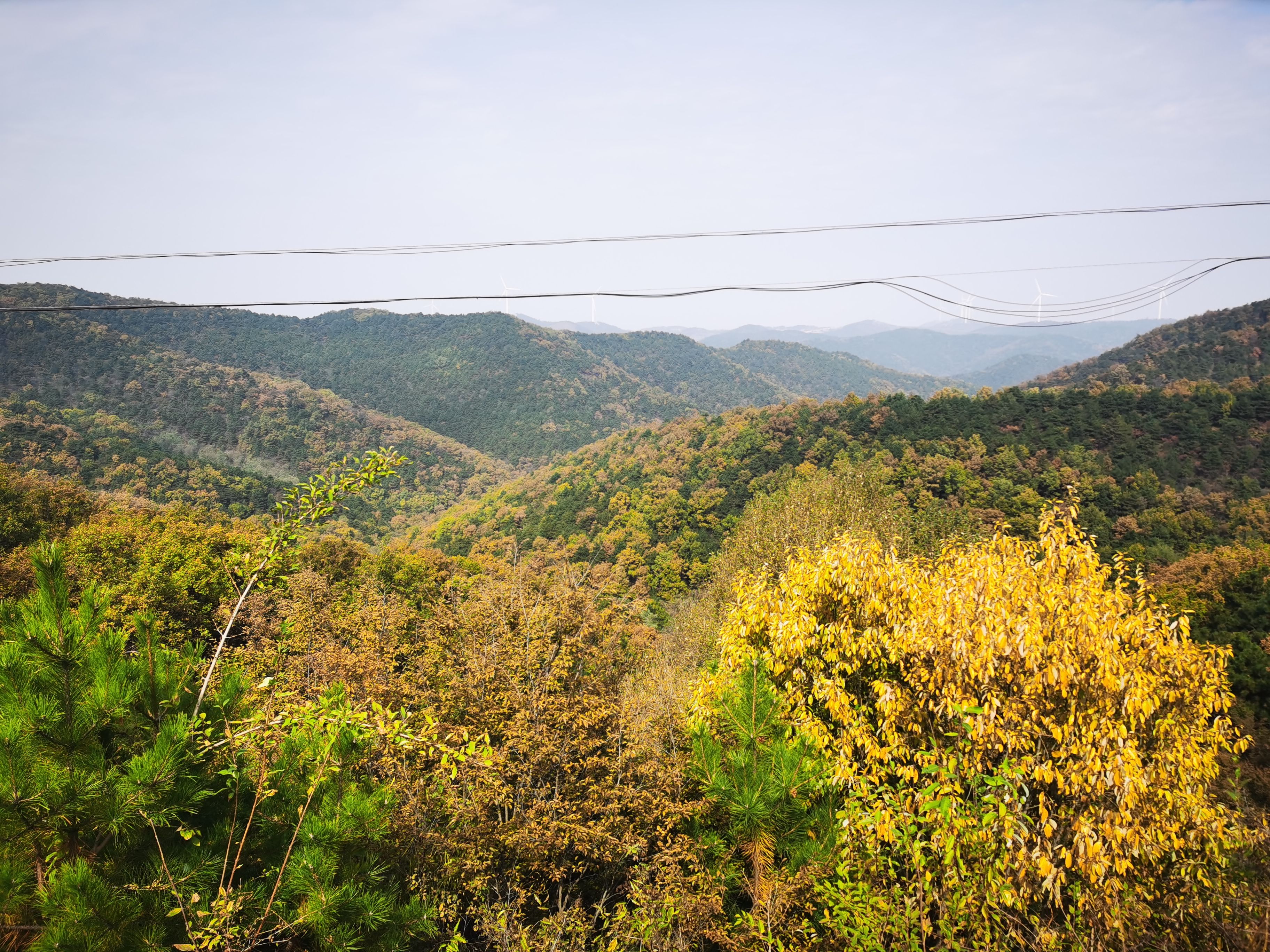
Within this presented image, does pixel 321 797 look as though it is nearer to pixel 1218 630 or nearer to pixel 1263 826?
pixel 1263 826

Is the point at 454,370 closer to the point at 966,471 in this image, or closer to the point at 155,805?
the point at 966,471

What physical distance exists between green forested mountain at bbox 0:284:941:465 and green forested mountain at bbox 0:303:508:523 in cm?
2673

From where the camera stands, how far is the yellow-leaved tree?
464 cm

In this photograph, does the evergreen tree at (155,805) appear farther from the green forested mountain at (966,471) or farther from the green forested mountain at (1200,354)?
the green forested mountain at (1200,354)

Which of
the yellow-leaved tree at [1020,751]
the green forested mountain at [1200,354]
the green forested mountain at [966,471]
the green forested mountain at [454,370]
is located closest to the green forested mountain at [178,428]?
the green forested mountain at [966,471]

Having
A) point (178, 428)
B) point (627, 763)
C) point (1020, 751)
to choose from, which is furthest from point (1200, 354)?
point (178, 428)

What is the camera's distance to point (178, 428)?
9150 centimetres

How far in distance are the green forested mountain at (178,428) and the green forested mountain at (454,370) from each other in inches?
1053

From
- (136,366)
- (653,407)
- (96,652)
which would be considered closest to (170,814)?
(96,652)

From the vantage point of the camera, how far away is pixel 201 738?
3.22 m

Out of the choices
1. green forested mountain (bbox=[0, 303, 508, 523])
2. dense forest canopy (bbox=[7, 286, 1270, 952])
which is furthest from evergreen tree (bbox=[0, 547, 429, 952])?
green forested mountain (bbox=[0, 303, 508, 523])

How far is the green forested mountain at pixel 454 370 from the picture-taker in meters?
144

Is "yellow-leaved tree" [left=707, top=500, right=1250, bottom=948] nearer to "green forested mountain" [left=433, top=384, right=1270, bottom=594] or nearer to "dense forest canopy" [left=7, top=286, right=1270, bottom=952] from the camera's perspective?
"dense forest canopy" [left=7, top=286, right=1270, bottom=952]

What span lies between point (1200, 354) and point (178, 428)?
148m
